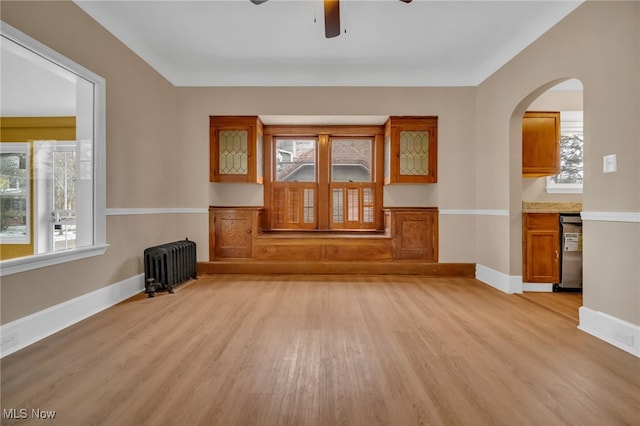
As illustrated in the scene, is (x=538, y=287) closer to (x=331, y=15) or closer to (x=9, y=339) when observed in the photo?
(x=331, y=15)

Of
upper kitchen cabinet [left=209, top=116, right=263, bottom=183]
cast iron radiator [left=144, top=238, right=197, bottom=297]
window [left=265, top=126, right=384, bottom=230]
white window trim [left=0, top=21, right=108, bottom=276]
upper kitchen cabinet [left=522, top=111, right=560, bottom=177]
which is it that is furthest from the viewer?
window [left=265, top=126, right=384, bottom=230]

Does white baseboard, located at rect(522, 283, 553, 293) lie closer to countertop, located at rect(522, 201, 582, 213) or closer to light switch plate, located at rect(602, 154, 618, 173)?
countertop, located at rect(522, 201, 582, 213)

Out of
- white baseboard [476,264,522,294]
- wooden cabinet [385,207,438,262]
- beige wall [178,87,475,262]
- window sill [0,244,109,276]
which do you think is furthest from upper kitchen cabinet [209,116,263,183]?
white baseboard [476,264,522,294]


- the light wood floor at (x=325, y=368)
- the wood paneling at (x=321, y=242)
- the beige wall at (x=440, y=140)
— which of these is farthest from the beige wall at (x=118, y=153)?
the wood paneling at (x=321, y=242)

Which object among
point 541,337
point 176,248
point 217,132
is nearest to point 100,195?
point 176,248

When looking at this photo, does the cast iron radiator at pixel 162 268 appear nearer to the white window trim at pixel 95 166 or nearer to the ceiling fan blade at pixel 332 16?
the white window trim at pixel 95 166

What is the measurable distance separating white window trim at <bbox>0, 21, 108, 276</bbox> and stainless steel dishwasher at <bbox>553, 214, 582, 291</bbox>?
482 centimetres

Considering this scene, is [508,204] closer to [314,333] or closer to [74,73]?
[314,333]

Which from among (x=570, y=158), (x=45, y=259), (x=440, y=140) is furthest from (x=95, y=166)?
(x=570, y=158)

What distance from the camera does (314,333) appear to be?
227 centimetres

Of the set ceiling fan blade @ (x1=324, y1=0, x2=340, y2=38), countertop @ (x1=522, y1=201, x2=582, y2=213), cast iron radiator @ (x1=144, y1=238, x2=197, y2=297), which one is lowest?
cast iron radiator @ (x1=144, y1=238, x2=197, y2=297)

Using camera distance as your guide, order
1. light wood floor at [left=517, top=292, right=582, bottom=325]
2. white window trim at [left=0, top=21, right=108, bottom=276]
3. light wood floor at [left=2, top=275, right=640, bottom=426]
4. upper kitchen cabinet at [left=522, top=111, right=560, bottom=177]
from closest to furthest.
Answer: light wood floor at [left=2, top=275, right=640, bottom=426], white window trim at [left=0, top=21, right=108, bottom=276], light wood floor at [left=517, top=292, right=582, bottom=325], upper kitchen cabinet at [left=522, top=111, right=560, bottom=177]

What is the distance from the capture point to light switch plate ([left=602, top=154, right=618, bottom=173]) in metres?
2.12

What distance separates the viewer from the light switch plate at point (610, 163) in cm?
212
